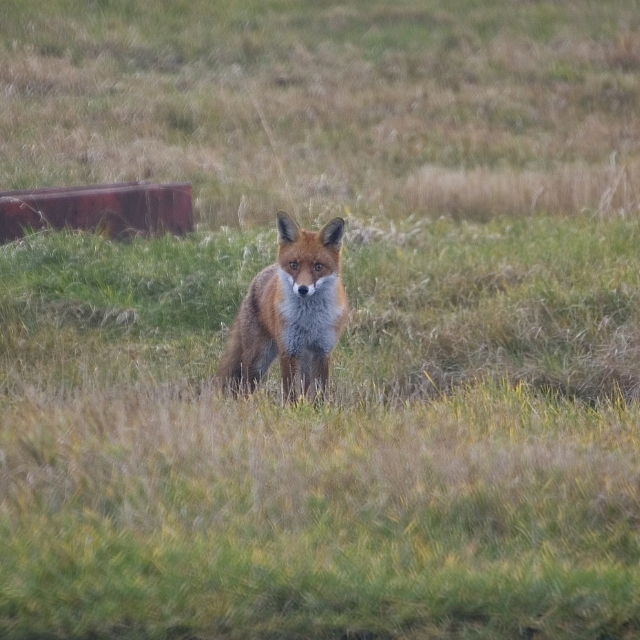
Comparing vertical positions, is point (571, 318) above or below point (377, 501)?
below

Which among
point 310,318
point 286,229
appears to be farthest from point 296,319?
point 286,229

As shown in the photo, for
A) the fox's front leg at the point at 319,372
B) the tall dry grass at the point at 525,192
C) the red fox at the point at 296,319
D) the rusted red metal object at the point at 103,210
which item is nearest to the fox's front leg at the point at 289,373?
the red fox at the point at 296,319

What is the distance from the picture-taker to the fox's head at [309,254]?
692cm

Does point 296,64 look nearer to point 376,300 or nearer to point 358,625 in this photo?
point 376,300

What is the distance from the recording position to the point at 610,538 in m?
4.28

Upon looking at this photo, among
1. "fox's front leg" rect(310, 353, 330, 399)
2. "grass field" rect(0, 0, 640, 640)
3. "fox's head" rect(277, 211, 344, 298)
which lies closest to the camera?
"grass field" rect(0, 0, 640, 640)

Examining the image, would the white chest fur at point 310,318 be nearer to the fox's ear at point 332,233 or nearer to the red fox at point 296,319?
the red fox at point 296,319

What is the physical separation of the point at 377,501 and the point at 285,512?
420mm

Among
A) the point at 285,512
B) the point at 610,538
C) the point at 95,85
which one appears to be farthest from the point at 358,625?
the point at 95,85

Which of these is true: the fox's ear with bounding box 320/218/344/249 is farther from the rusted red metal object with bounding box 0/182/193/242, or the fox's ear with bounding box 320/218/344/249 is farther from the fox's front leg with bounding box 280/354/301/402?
the rusted red metal object with bounding box 0/182/193/242

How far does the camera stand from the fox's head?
22.7 feet

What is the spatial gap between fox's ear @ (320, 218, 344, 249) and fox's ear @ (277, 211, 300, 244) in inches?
7.9

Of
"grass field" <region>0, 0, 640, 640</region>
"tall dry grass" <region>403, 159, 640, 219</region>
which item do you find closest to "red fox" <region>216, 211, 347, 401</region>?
"grass field" <region>0, 0, 640, 640</region>

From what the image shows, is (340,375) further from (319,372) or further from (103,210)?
(103,210)
